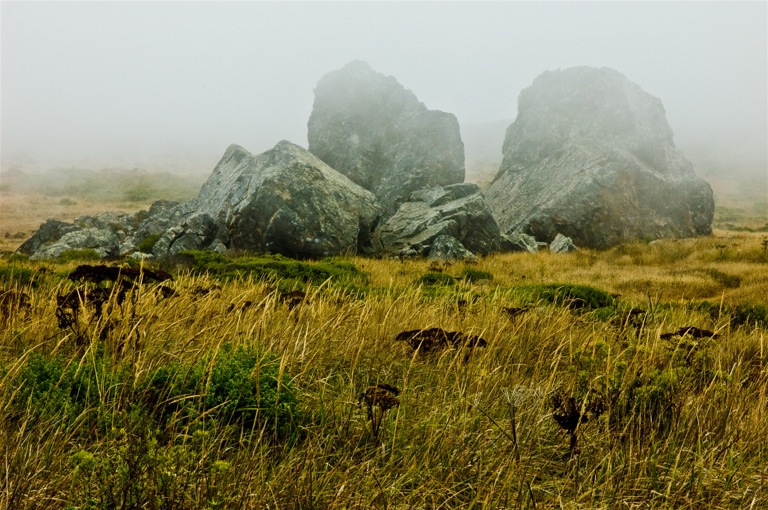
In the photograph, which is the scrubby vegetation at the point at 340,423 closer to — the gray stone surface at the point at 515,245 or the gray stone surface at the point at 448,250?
the gray stone surface at the point at 448,250

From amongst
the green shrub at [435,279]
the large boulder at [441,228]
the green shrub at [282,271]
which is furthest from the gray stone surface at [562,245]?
the green shrub at [282,271]

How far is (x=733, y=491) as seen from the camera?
84.7 inches

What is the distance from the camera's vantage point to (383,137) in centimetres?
2494

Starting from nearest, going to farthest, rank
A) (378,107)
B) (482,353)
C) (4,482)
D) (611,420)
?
(4,482) < (611,420) < (482,353) < (378,107)

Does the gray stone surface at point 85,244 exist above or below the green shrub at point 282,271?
below

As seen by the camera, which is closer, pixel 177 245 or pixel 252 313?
pixel 252 313

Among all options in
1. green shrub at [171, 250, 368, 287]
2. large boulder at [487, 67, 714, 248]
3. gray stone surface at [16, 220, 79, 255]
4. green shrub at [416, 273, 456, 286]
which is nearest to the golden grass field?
green shrub at [171, 250, 368, 287]

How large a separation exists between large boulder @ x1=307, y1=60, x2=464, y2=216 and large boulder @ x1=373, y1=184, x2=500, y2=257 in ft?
10.3

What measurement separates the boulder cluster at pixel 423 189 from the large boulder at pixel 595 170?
0.24 feet

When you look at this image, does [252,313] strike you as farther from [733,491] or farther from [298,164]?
[298,164]

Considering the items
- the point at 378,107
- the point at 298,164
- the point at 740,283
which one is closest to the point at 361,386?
the point at 740,283

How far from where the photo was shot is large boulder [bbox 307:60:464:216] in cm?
2312

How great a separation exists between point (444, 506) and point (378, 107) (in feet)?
83.7

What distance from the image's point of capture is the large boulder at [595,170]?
21922mm
